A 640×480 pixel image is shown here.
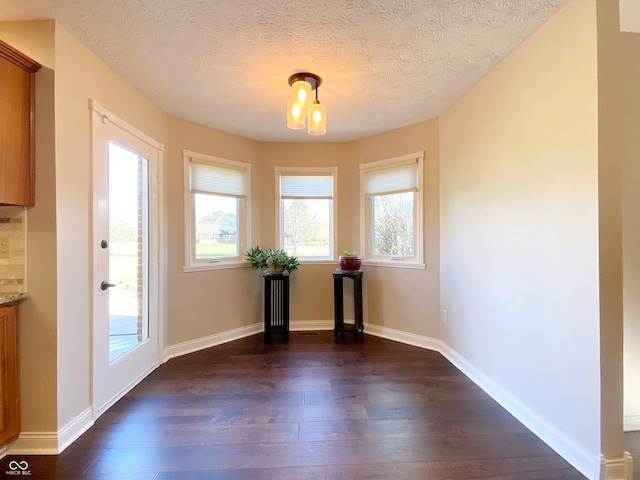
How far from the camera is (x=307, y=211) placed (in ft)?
12.7

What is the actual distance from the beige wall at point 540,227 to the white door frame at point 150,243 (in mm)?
2848

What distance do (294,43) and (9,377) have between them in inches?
101

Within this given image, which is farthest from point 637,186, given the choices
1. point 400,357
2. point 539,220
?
point 400,357

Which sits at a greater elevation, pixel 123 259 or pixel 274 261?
pixel 123 259

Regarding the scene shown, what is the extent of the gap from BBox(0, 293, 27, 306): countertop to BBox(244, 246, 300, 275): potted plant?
205 cm

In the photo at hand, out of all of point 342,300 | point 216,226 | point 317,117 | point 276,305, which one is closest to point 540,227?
point 317,117

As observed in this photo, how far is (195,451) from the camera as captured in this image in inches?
65.2

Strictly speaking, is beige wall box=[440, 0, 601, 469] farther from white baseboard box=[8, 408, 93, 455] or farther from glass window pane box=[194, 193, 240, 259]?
white baseboard box=[8, 408, 93, 455]

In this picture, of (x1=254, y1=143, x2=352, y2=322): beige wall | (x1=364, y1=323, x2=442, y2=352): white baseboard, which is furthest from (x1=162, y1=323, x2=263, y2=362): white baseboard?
(x1=364, y1=323, x2=442, y2=352): white baseboard

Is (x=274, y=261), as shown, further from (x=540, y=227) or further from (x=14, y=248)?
(x=540, y=227)

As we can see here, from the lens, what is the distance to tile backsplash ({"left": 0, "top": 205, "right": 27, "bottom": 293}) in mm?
1668

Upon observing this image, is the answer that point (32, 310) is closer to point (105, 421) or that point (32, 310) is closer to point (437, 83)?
point (105, 421)

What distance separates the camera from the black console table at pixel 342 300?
11.3 feet

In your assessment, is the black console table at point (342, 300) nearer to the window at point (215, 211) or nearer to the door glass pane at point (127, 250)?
the window at point (215, 211)
